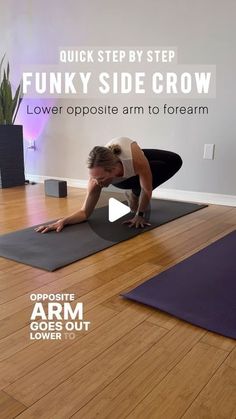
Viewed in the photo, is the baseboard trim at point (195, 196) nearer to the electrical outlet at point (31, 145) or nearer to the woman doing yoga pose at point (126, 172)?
the woman doing yoga pose at point (126, 172)

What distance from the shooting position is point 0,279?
1743mm

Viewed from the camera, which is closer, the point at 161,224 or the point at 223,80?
the point at 161,224

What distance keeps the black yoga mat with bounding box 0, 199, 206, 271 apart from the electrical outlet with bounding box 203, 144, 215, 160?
829mm

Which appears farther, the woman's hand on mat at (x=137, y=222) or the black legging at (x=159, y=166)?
the black legging at (x=159, y=166)

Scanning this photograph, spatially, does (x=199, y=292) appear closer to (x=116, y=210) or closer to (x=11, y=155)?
(x=116, y=210)

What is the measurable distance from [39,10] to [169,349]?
4210 millimetres

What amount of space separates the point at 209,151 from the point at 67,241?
5.82ft

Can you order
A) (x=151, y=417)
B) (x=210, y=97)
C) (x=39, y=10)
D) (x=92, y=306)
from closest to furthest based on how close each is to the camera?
(x=151, y=417), (x=92, y=306), (x=210, y=97), (x=39, y=10)

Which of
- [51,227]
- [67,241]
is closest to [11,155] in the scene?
[51,227]

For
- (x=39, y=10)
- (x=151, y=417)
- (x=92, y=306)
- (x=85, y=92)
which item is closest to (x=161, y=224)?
(x=92, y=306)

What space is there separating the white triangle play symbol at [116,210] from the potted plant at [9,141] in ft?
5.02

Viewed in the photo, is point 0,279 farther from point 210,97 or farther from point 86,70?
point 86,70

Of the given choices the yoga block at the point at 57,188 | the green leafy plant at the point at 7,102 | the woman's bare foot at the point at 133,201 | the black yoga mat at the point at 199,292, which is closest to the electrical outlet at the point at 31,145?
the green leafy plant at the point at 7,102

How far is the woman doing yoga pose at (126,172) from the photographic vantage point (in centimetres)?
224
